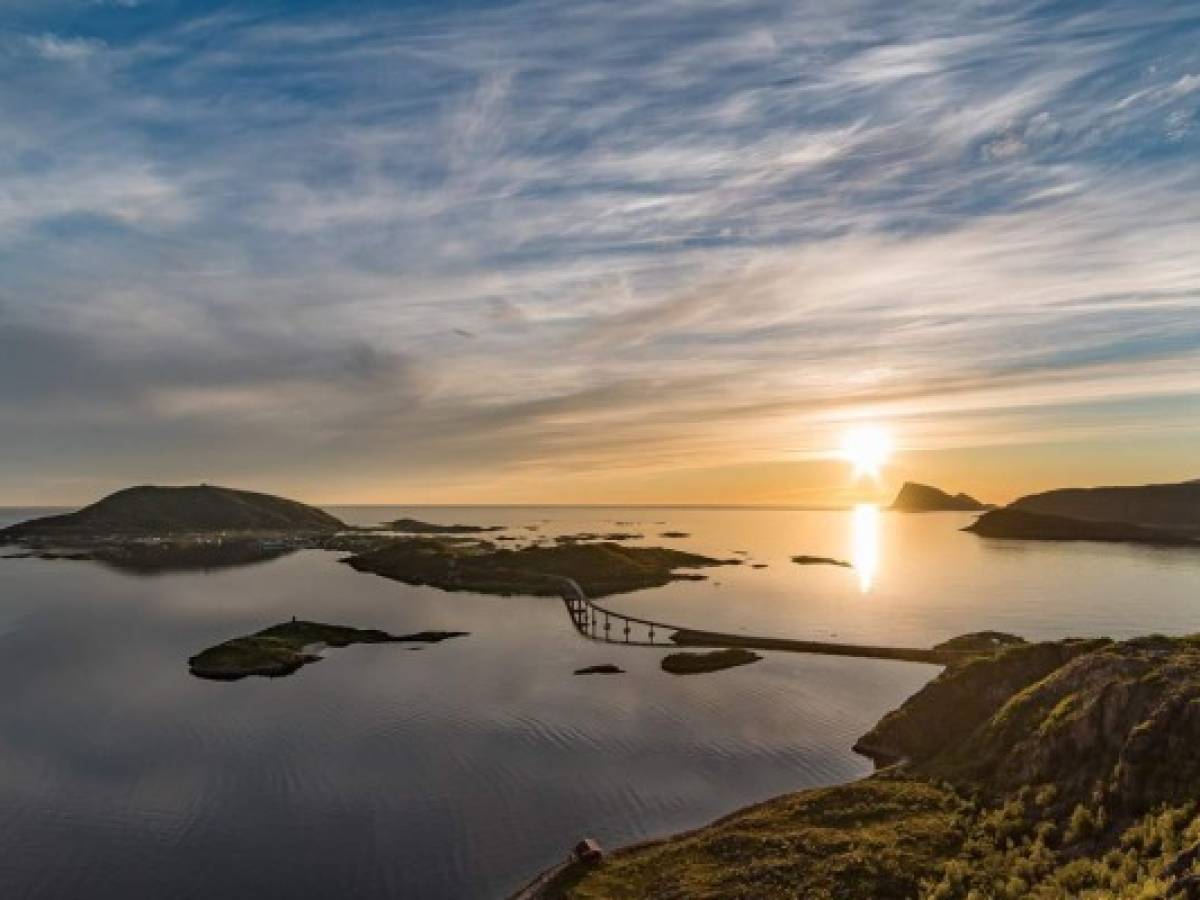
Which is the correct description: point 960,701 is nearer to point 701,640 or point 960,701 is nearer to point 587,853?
point 587,853

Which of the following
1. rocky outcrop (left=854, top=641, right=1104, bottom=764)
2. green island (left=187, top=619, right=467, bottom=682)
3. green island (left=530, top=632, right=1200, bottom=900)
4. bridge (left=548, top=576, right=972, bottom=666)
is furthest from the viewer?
bridge (left=548, top=576, right=972, bottom=666)

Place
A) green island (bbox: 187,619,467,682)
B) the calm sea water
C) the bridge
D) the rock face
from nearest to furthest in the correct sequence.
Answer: the rock face < the calm sea water < green island (bbox: 187,619,467,682) < the bridge

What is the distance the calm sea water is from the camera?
1712 inches

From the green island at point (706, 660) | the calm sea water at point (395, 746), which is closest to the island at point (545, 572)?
the calm sea water at point (395, 746)

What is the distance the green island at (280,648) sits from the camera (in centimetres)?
8962

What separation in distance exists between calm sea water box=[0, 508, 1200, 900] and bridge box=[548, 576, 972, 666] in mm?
3368

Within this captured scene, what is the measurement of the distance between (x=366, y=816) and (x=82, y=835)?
57.9ft

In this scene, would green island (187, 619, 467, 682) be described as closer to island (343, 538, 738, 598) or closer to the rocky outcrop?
island (343, 538, 738, 598)

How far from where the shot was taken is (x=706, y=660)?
305 ft

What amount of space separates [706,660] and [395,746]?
43.2m

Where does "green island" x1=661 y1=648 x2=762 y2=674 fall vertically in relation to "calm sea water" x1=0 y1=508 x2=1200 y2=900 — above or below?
above

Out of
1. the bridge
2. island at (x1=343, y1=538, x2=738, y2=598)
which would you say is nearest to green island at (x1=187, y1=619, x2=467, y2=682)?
the bridge

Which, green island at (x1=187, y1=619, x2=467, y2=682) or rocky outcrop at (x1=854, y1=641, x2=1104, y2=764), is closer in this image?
rocky outcrop at (x1=854, y1=641, x2=1104, y2=764)

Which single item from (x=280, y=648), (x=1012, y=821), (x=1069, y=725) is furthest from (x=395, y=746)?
(x=1069, y=725)
